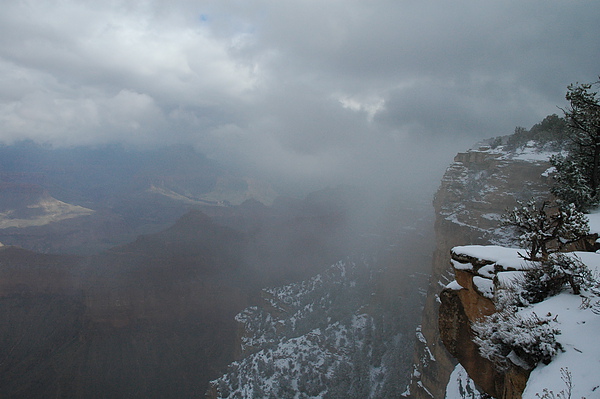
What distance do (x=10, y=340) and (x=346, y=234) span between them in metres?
92.3

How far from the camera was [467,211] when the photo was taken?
37.5 m

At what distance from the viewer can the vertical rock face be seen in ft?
109

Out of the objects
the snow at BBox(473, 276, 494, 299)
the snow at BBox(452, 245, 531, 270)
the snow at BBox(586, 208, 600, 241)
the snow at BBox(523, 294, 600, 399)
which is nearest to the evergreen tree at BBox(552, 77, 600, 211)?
the snow at BBox(586, 208, 600, 241)

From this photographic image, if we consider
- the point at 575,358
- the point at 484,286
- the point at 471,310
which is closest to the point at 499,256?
the point at 484,286

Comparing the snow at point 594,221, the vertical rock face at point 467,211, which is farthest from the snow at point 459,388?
the vertical rock face at point 467,211

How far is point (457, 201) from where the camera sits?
133 feet

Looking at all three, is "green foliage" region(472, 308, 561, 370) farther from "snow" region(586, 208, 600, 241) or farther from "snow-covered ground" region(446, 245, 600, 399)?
"snow" region(586, 208, 600, 241)

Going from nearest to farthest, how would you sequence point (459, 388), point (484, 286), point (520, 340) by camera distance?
point (520, 340) → point (484, 286) → point (459, 388)

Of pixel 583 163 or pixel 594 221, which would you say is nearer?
pixel 594 221

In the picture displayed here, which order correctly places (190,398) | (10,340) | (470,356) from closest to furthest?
(470,356) < (190,398) < (10,340)

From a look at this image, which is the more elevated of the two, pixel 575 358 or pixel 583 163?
pixel 583 163

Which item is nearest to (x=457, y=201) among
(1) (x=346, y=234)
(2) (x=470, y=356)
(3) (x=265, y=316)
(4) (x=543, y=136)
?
(4) (x=543, y=136)

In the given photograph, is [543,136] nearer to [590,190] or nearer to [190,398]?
[590,190]

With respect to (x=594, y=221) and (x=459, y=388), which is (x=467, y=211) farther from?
(x=459, y=388)
